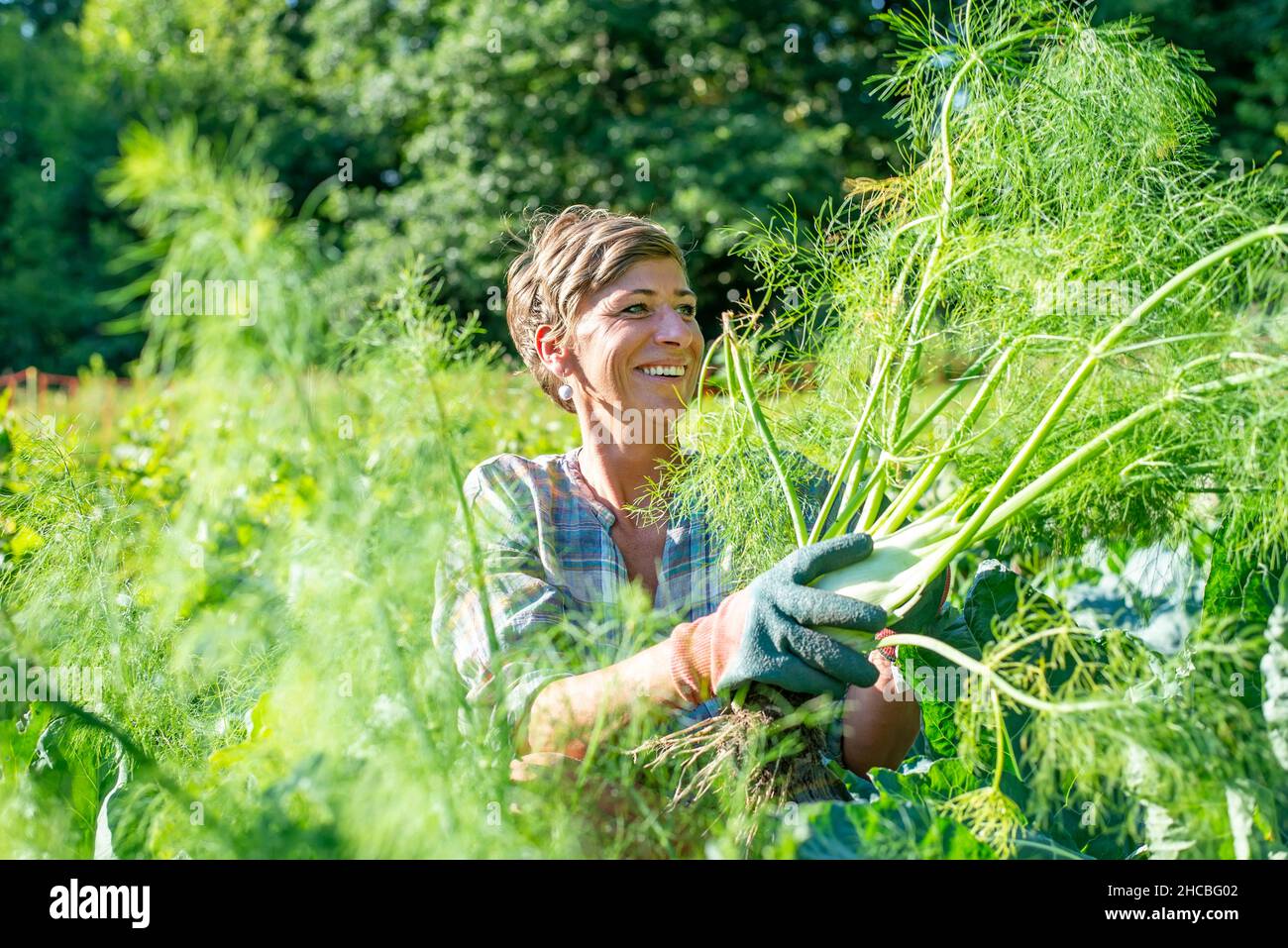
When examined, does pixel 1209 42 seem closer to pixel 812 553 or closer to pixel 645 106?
pixel 645 106

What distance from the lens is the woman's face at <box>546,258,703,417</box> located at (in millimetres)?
2146

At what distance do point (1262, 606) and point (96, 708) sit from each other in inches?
71.0

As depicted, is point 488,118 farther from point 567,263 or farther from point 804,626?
point 804,626

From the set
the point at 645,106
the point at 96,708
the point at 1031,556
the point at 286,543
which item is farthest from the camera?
the point at 645,106

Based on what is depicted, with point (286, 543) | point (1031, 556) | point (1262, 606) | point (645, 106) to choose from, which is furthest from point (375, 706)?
point (645, 106)

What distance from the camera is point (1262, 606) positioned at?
180cm

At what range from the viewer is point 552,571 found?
2.06 metres

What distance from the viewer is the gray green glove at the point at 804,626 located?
1.45 metres

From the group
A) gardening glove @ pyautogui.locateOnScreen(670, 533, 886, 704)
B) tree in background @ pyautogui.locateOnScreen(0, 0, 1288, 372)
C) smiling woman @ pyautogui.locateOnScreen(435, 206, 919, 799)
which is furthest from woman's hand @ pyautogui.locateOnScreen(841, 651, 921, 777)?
→ tree in background @ pyautogui.locateOnScreen(0, 0, 1288, 372)

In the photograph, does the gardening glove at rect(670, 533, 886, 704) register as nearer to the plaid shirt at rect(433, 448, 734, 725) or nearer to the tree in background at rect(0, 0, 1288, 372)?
the plaid shirt at rect(433, 448, 734, 725)

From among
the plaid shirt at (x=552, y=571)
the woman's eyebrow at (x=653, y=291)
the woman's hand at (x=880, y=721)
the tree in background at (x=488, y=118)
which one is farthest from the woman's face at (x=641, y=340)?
the tree in background at (x=488, y=118)

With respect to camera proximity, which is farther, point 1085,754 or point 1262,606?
point 1262,606

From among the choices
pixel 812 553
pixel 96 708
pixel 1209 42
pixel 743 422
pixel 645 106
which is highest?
pixel 645 106

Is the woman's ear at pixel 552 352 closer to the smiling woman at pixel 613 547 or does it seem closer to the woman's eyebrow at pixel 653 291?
the smiling woman at pixel 613 547
